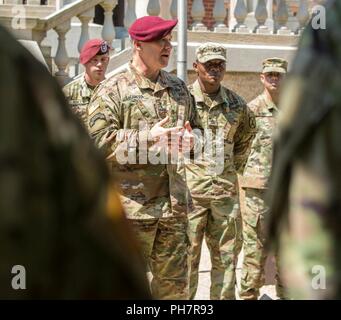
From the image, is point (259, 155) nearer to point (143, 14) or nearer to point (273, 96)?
point (273, 96)

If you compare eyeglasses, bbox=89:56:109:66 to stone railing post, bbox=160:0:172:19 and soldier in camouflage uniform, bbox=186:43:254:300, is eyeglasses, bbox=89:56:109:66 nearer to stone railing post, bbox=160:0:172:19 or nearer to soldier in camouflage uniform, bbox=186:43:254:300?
soldier in camouflage uniform, bbox=186:43:254:300

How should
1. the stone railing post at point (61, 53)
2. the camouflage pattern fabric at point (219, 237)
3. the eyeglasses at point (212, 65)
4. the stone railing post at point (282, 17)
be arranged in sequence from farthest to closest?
the stone railing post at point (282, 17) → the stone railing post at point (61, 53) → the eyeglasses at point (212, 65) → the camouflage pattern fabric at point (219, 237)

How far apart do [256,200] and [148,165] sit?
2.20 meters

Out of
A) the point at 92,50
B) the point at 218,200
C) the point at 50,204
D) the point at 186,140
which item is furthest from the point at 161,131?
the point at 50,204

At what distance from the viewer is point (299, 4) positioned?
12.1 metres

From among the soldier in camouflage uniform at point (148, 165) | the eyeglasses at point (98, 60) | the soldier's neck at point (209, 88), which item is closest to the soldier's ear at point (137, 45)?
the soldier in camouflage uniform at point (148, 165)

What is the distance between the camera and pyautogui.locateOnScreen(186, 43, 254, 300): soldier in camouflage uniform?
8141mm

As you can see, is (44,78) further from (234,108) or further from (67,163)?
(234,108)

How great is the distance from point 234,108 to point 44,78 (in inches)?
282

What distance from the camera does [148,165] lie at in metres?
6.82

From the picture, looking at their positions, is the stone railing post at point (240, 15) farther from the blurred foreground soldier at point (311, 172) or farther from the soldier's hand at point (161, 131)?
the blurred foreground soldier at point (311, 172)

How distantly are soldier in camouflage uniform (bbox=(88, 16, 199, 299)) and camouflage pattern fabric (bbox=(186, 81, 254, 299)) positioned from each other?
115 cm

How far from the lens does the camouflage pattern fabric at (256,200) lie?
872cm

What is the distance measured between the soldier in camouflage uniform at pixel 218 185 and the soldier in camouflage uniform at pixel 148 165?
117 cm
